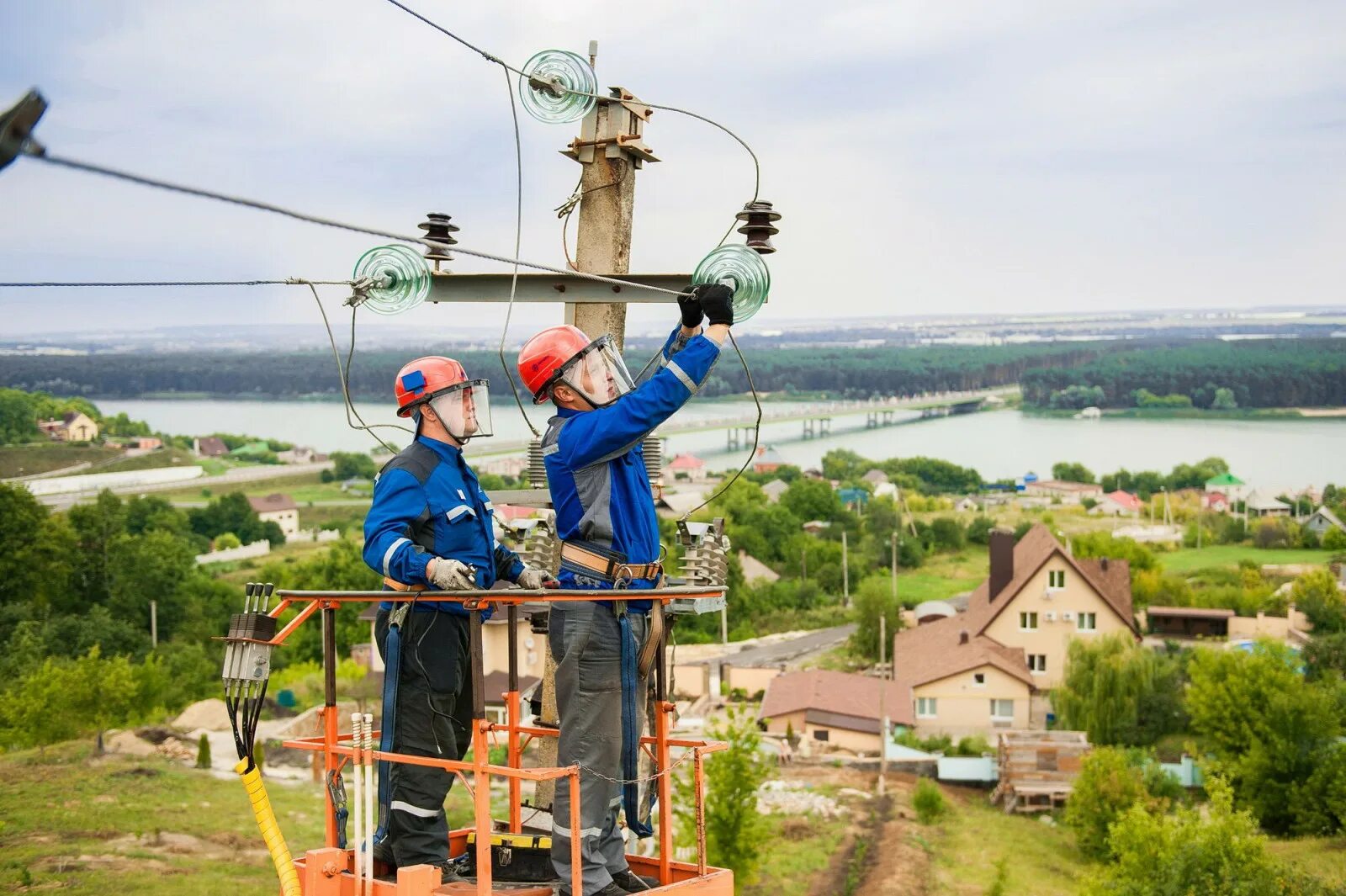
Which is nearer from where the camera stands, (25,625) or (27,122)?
(27,122)

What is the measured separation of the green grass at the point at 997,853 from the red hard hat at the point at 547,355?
37.3 m

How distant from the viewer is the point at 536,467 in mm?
11242

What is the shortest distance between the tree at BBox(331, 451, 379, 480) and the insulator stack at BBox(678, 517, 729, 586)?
162 meters

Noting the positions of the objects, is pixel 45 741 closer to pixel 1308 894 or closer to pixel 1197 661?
pixel 1308 894

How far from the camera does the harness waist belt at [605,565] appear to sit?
23.7 ft

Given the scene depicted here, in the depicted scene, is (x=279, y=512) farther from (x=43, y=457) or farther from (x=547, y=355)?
(x=547, y=355)

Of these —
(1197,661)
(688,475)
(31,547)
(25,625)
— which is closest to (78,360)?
(688,475)

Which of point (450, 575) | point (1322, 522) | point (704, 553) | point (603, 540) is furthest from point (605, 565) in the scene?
point (1322, 522)

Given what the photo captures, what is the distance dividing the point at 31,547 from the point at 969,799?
53.7 m

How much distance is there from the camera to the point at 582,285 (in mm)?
10312

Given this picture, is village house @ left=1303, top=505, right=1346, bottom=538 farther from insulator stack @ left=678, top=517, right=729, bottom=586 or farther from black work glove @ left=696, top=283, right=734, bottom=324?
black work glove @ left=696, top=283, right=734, bottom=324

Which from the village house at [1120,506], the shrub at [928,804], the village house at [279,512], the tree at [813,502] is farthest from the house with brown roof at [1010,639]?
the village house at [1120,506]

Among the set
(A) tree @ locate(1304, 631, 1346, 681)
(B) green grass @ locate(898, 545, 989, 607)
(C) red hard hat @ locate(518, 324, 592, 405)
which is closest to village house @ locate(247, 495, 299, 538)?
(B) green grass @ locate(898, 545, 989, 607)

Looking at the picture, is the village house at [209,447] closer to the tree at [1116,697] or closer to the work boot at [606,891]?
the tree at [1116,697]
